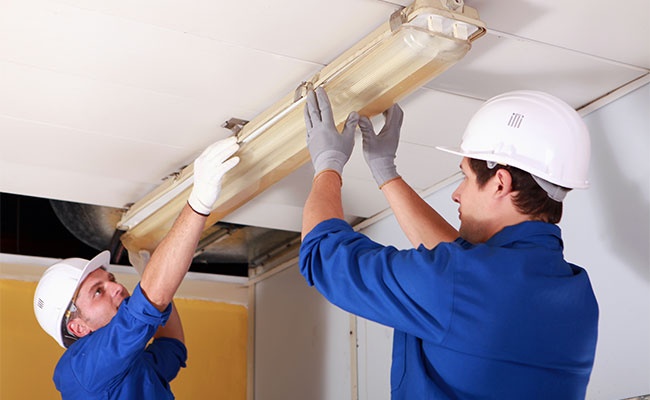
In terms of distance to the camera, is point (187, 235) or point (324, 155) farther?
point (187, 235)

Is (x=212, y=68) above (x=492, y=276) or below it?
above

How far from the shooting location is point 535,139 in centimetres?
172

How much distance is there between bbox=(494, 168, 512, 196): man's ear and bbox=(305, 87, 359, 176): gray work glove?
14.1 inches

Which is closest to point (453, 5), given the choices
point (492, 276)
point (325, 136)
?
point (325, 136)

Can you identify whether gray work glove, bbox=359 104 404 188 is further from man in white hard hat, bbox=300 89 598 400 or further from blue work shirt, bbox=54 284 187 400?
blue work shirt, bbox=54 284 187 400

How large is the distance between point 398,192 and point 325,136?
28 cm

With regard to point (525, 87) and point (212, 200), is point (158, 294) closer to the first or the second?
point (212, 200)

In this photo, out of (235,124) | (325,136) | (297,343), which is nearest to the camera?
(325,136)

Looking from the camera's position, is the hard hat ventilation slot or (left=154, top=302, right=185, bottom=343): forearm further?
(left=154, top=302, right=185, bottom=343): forearm

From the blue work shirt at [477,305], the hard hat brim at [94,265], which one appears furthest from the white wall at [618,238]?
the hard hat brim at [94,265]

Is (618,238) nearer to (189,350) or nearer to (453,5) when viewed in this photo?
(453,5)

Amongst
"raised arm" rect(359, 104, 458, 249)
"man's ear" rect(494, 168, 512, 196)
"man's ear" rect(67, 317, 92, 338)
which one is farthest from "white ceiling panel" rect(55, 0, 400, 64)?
"man's ear" rect(67, 317, 92, 338)

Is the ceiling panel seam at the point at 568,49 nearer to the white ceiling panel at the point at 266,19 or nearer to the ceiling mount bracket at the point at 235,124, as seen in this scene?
the white ceiling panel at the point at 266,19

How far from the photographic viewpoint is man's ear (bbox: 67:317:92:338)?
2.67 meters
